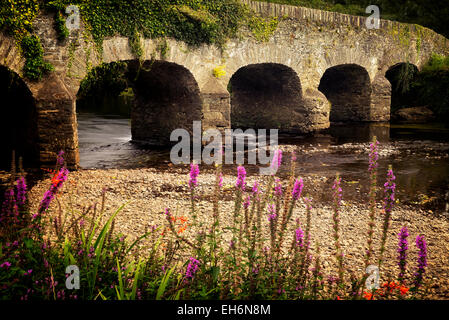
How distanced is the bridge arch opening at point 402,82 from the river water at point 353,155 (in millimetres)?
2804

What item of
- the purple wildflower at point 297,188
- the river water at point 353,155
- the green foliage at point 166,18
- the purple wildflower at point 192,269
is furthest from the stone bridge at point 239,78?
the purple wildflower at point 297,188

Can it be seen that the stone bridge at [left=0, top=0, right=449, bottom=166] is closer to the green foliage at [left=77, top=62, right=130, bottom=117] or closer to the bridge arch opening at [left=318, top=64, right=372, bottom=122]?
the bridge arch opening at [left=318, top=64, right=372, bottom=122]

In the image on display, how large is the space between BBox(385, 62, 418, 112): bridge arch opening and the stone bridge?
1.86ft

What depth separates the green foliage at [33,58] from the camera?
24.9ft

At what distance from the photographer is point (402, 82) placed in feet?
65.7

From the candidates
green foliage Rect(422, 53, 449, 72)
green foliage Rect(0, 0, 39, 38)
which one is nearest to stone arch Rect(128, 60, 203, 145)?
green foliage Rect(0, 0, 39, 38)

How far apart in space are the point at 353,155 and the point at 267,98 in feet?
18.0

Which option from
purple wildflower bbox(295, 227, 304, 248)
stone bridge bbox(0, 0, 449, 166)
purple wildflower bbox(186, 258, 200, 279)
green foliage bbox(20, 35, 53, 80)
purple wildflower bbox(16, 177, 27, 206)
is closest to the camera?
purple wildflower bbox(186, 258, 200, 279)

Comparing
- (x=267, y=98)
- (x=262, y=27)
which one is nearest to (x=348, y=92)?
(x=267, y=98)

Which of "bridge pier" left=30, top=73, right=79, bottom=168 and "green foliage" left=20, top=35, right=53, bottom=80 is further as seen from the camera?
"bridge pier" left=30, top=73, right=79, bottom=168

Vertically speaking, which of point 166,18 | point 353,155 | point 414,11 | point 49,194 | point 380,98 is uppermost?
point 414,11

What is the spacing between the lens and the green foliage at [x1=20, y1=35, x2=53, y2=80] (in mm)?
7590

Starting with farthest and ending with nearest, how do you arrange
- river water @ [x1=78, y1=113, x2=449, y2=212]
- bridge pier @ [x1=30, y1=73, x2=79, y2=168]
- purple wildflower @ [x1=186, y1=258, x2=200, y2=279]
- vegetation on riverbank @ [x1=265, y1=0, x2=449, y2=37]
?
vegetation on riverbank @ [x1=265, y1=0, x2=449, y2=37] → bridge pier @ [x1=30, y1=73, x2=79, y2=168] → river water @ [x1=78, y1=113, x2=449, y2=212] → purple wildflower @ [x1=186, y1=258, x2=200, y2=279]

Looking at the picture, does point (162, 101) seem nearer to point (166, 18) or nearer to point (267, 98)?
point (166, 18)
